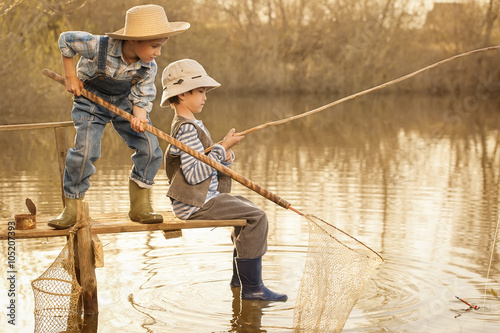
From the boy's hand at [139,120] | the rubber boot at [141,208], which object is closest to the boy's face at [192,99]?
the boy's hand at [139,120]

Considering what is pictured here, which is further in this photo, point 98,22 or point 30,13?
point 98,22

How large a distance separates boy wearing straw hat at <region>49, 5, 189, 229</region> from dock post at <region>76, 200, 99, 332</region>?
0.58 feet

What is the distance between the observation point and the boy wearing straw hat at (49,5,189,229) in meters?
4.55

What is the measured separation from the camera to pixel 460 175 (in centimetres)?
1097

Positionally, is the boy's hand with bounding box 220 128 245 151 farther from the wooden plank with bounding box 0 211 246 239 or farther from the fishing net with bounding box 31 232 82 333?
the fishing net with bounding box 31 232 82 333

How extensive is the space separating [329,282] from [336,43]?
32710 millimetres

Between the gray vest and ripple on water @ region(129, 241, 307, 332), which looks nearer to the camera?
ripple on water @ region(129, 241, 307, 332)

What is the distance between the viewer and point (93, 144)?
4699 mm

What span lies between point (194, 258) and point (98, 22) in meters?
20.8

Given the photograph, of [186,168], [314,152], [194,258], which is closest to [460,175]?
[314,152]

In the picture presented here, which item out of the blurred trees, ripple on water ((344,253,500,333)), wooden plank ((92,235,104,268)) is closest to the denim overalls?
wooden plank ((92,235,104,268))

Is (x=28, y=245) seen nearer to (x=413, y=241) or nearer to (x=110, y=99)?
(x=110, y=99)

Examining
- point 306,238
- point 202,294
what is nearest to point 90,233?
point 202,294

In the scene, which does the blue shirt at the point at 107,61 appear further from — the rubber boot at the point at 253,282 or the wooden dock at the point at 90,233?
the rubber boot at the point at 253,282
